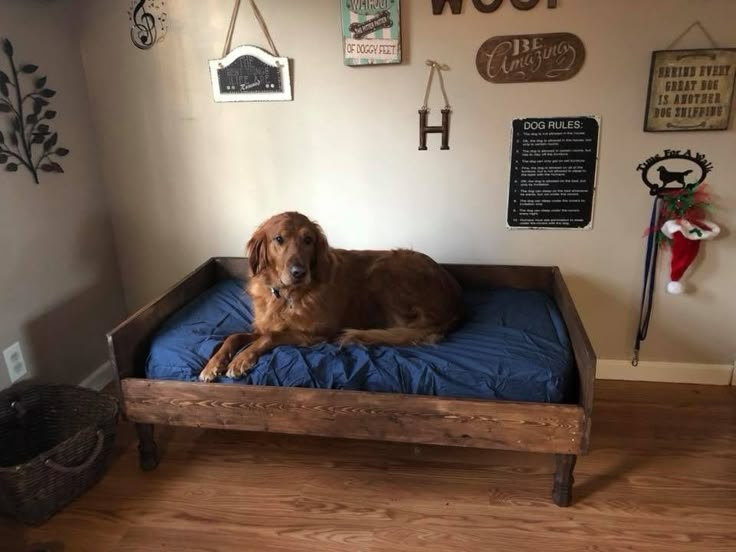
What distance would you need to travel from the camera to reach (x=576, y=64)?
7.09ft

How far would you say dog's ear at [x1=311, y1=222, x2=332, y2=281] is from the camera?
6.66 ft

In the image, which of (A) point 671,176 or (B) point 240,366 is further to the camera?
(A) point 671,176

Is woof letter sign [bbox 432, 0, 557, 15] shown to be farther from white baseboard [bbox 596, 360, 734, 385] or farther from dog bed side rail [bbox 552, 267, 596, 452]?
white baseboard [bbox 596, 360, 734, 385]

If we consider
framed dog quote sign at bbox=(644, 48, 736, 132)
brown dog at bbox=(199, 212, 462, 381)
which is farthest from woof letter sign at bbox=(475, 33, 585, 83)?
brown dog at bbox=(199, 212, 462, 381)

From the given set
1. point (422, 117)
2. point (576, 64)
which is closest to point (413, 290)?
point (422, 117)

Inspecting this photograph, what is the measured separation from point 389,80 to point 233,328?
1243 millimetres

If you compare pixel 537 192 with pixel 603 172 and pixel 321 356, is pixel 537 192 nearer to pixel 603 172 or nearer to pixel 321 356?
pixel 603 172

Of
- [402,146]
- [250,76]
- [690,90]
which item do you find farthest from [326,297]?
[690,90]

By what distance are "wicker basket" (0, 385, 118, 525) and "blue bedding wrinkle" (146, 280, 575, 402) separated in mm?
282

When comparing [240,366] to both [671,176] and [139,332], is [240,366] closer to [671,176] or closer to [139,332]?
[139,332]

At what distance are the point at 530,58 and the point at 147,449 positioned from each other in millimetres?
2131

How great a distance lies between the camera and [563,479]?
5.66 ft

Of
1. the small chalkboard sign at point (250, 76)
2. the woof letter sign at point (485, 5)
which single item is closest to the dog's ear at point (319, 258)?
the small chalkboard sign at point (250, 76)

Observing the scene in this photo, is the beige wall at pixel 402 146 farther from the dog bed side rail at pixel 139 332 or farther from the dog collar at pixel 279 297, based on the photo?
Result: the dog collar at pixel 279 297
